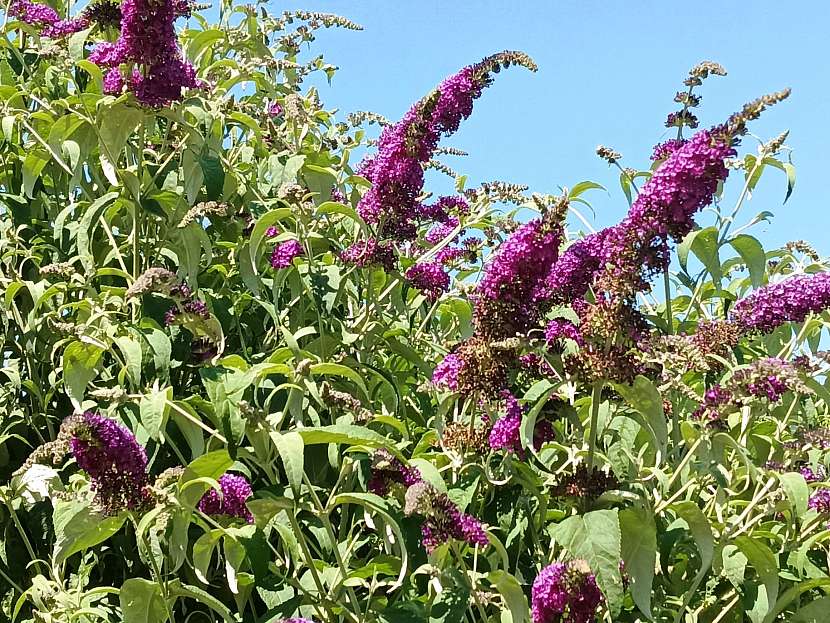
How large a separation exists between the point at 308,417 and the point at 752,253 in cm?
157

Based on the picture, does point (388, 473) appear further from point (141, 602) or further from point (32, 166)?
point (32, 166)

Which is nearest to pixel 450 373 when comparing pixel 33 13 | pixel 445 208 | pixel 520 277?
pixel 520 277

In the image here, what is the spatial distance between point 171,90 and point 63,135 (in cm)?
45

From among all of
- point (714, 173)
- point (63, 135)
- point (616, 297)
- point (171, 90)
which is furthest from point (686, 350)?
point (63, 135)

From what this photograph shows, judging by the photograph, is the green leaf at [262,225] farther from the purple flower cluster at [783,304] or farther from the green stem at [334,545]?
the purple flower cluster at [783,304]

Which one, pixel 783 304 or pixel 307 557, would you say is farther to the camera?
pixel 783 304

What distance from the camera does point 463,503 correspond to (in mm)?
2461

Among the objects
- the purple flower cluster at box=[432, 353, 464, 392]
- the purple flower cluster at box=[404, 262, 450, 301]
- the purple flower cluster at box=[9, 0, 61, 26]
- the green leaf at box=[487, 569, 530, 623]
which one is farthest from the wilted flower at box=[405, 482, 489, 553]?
the purple flower cluster at box=[9, 0, 61, 26]

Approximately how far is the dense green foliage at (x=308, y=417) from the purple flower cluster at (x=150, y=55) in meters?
0.08

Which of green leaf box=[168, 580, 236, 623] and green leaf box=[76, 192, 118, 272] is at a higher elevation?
green leaf box=[76, 192, 118, 272]

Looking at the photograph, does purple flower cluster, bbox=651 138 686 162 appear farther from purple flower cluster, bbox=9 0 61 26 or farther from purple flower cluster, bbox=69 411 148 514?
purple flower cluster, bbox=9 0 61 26

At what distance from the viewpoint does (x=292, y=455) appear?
2.08 metres

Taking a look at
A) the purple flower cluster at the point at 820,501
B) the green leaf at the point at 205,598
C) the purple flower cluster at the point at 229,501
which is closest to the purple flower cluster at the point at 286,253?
the purple flower cluster at the point at 229,501

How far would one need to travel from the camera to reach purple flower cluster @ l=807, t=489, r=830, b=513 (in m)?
2.65
